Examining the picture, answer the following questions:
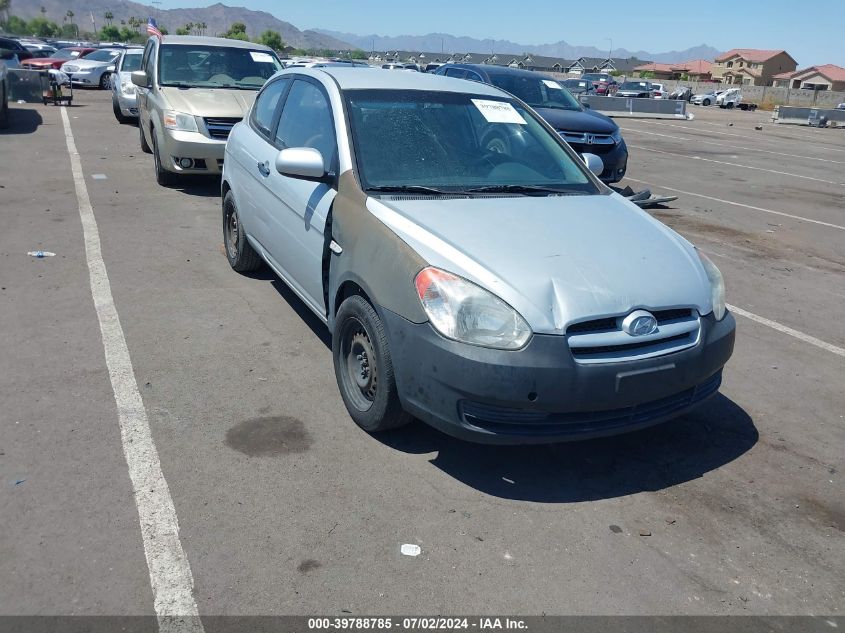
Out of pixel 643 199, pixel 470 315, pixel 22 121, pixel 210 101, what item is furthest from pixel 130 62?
pixel 470 315

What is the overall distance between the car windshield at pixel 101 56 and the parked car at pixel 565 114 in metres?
19.1

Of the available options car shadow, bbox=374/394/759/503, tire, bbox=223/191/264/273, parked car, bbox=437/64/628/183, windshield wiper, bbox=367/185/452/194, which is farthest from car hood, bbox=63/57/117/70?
car shadow, bbox=374/394/759/503

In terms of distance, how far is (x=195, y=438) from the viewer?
394cm

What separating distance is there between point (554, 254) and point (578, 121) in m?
8.68

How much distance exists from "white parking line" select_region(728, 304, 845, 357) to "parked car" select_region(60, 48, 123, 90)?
2601 cm

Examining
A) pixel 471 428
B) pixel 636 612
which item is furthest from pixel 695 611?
pixel 471 428

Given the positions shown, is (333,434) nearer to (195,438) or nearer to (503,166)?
(195,438)

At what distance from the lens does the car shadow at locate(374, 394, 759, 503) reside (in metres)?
3.69

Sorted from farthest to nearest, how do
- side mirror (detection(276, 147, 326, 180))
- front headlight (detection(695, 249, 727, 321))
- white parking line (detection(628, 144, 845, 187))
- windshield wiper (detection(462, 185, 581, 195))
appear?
white parking line (detection(628, 144, 845, 187)) → windshield wiper (detection(462, 185, 581, 195)) → side mirror (detection(276, 147, 326, 180)) → front headlight (detection(695, 249, 727, 321))

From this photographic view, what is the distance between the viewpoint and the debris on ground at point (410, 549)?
10.3 feet

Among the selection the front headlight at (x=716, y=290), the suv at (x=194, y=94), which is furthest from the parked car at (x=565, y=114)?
the front headlight at (x=716, y=290)

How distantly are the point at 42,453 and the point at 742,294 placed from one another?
5.94 metres

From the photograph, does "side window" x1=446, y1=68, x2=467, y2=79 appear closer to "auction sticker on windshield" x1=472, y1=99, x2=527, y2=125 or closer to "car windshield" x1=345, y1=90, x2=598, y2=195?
"auction sticker on windshield" x1=472, y1=99, x2=527, y2=125

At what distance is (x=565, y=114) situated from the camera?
477 inches
